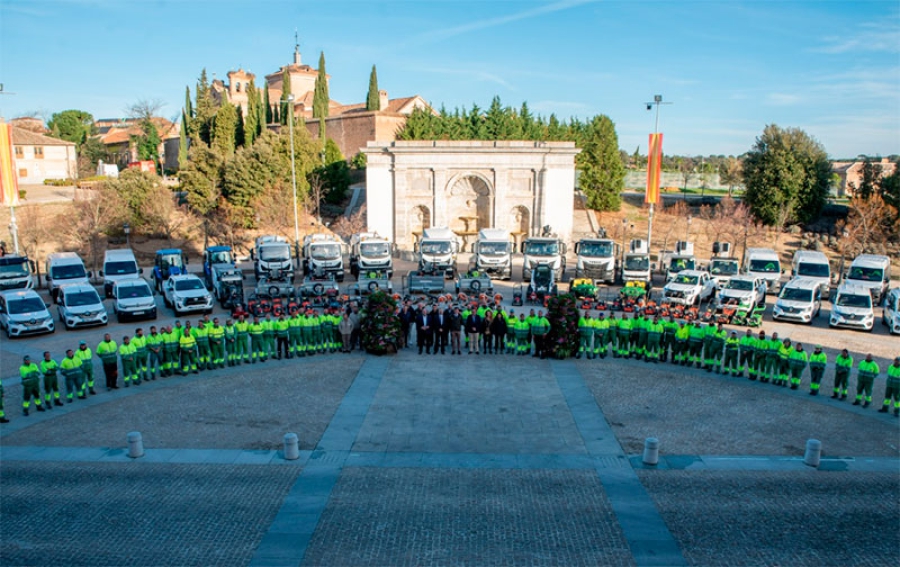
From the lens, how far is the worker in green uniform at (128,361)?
16000mm

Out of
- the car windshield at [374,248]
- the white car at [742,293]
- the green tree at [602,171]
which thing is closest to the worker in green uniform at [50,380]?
the car windshield at [374,248]

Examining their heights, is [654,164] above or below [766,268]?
above

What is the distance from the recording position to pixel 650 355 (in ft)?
60.1

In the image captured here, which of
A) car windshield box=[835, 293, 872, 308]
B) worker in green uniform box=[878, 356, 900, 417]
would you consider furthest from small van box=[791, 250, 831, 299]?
worker in green uniform box=[878, 356, 900, 417]

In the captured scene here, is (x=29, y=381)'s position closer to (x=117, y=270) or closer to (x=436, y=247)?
(x=117, y=270)

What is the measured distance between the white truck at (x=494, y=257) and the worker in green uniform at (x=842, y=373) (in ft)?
57.4

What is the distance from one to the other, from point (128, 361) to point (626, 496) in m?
12.4

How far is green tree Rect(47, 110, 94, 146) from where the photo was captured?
8700 centimetres

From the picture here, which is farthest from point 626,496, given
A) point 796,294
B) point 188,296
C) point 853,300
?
point 188,296

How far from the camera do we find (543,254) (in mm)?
31047

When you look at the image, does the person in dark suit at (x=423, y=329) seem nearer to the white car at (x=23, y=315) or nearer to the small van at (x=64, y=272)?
the white car at (x=23, y=315)

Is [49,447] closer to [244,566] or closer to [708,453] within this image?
[244,566]

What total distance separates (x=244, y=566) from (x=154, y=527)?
1.88 m

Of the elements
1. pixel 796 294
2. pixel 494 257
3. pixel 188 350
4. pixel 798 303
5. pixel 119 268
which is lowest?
pixel 188 350
